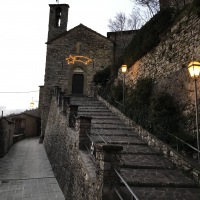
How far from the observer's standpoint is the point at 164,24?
1134 centimetres

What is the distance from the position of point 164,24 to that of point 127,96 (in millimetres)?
4776

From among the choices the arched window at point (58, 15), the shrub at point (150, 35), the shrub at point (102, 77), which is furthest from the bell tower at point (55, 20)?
the shrub at point (150, 35)

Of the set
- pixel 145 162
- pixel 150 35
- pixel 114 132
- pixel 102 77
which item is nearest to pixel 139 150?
pixel 145 162

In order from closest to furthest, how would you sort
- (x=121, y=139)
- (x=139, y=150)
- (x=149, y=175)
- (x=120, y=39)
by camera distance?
(x=149, y=175)
(x=139, y=150)
(x=121, y=139)
(x=120, y=39)

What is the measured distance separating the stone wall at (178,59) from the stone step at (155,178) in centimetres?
294

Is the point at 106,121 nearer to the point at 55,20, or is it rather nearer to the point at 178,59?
the point at 178,59

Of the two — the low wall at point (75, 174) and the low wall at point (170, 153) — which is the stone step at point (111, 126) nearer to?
the low wall at point (170, 153)

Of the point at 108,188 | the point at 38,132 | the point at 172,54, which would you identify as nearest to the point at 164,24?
the point at 172,54

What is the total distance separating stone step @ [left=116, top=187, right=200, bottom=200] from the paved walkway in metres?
4.18

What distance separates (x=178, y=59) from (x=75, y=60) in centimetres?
1548

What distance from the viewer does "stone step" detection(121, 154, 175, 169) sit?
6562 millimetres

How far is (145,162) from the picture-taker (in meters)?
6.90

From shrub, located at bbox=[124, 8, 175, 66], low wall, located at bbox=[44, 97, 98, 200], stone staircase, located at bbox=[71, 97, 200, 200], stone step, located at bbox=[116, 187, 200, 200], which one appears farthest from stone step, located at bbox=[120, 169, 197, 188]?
shrub, located at bbox=[124, 8, 175, 66]

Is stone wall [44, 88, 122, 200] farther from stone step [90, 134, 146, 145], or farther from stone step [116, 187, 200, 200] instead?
stone step [90, 134, 146, 145]
